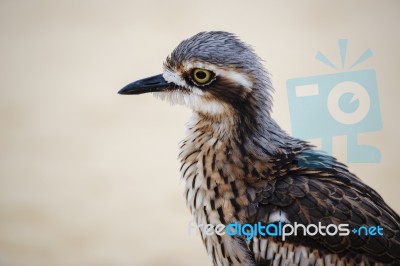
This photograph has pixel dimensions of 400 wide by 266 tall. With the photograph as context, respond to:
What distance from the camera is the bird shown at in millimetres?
1540

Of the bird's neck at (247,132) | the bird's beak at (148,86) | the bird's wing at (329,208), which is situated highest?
the bird's beak at (148,86)

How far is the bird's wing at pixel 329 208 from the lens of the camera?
153cm

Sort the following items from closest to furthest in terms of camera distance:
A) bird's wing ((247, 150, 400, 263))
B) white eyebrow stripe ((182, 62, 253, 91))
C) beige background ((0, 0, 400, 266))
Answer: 1. bird's wing ((247, 150, 400, 263))
2. white eyebrow stripe ((182, 62, 253, 91))
3. beige background ((0, 0, 400, 266))

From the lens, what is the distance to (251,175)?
1.66 m

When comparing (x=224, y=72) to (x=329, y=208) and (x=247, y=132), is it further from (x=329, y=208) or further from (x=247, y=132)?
(x=329, y=208)

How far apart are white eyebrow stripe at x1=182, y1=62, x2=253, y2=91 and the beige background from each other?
68 centimetres

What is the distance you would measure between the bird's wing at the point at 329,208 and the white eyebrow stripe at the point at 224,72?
306 millimetres

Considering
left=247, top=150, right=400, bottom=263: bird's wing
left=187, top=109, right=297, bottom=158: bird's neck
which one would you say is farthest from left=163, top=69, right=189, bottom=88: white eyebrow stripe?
left=247, top=150, right=400, bottom=263: bird's wing

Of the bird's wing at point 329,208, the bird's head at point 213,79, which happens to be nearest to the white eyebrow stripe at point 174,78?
the bird's head at point 213,79

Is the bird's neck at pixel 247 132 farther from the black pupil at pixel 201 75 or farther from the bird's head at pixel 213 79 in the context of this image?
the black pupil at pixel 201 75

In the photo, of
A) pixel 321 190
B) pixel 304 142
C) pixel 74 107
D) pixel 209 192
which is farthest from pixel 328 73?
pixel 74 107

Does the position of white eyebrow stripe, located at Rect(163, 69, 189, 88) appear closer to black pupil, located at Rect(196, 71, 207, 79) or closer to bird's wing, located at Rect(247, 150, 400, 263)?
black pupil, located at Rect(196, 71, 207, 79)

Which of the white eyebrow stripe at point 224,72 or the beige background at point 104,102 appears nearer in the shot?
the white eyebrow stripe at point 224,72

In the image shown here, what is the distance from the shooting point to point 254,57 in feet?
5.57
